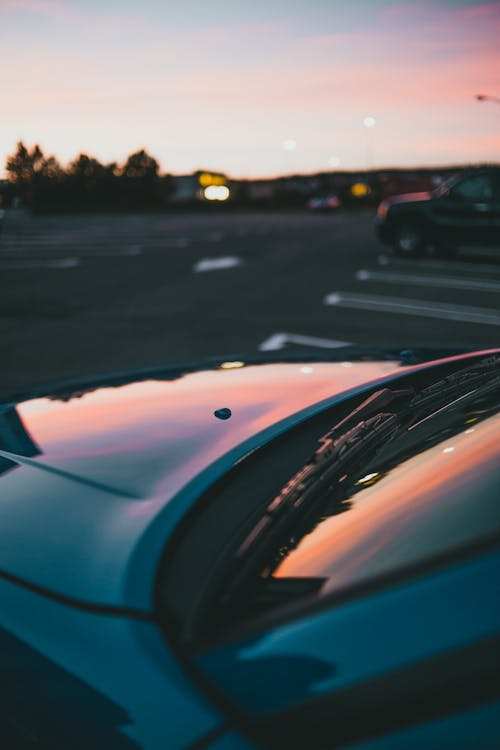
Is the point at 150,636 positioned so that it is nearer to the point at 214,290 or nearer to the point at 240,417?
the point at 240,417

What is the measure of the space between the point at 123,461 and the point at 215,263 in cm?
1331

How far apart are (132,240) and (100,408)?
20.9 m

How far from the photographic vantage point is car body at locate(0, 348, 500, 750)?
94cm

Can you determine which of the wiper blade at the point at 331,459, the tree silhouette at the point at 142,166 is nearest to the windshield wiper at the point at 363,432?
the wiper blade at the point at 331,459

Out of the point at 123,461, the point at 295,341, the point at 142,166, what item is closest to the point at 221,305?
the point at 295,341

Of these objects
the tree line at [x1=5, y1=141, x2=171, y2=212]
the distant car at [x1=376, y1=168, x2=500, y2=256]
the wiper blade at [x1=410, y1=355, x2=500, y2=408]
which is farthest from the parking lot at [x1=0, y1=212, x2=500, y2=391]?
the tree line at [x1=5, y1=141, x2=171, y2=212]

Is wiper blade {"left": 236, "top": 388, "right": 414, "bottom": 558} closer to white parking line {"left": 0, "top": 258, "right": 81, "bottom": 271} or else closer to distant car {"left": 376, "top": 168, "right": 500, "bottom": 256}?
distant car {"left": 376, "top": 168, "right": 500, "bottom": 256}

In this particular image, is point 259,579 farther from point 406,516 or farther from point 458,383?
point 458,383

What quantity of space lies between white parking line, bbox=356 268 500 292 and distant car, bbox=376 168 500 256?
99.7 inches

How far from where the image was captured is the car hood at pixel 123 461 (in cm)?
133

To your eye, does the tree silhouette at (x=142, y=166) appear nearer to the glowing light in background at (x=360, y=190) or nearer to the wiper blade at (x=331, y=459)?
the glowing light in background at (x=360, y=190)

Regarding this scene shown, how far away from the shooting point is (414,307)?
937 cm

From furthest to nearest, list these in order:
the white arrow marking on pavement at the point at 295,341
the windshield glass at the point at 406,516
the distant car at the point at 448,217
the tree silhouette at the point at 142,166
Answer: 1. the tree silhouette at the point at 142,166
2. the distant car at the point at 448,217
3. the white arrow marking on pavement at the point at 295,341
4. the windshield glass at the point at 406,516

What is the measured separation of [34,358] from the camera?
22.6 ft
